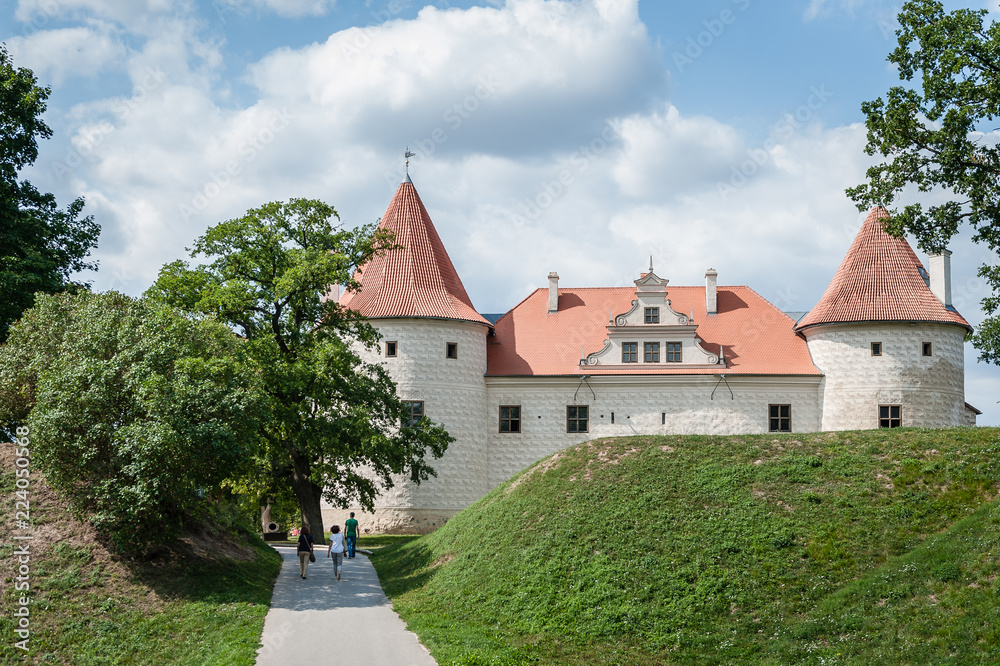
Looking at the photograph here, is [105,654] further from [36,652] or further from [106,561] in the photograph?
[106,561]

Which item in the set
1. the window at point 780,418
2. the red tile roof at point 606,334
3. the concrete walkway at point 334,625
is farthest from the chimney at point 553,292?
the concrete walkway at point 334,625

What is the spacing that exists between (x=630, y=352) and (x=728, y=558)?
21656 mm

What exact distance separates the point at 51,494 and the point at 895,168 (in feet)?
73.0

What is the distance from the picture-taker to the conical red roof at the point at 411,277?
126 feet

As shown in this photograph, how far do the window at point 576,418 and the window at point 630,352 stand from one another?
111 inches

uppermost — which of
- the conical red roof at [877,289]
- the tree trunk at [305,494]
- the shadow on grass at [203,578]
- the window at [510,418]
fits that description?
the conical red roof at [877,289]

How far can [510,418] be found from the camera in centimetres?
3984

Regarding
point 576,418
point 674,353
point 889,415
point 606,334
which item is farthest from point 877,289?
point 576,418

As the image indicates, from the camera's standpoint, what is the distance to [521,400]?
39812 mm

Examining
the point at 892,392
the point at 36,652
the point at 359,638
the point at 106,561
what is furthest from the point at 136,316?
the point at 892,392

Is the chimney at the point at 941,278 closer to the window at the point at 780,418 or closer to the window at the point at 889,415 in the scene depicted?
the window at the point at 889,415

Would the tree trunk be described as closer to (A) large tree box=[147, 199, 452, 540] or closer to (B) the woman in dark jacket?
(A) large tree box=[147, 199, 452, 540]

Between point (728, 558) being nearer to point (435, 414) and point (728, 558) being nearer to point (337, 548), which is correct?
point (337, 548)

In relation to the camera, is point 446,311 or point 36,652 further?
point 446,311
